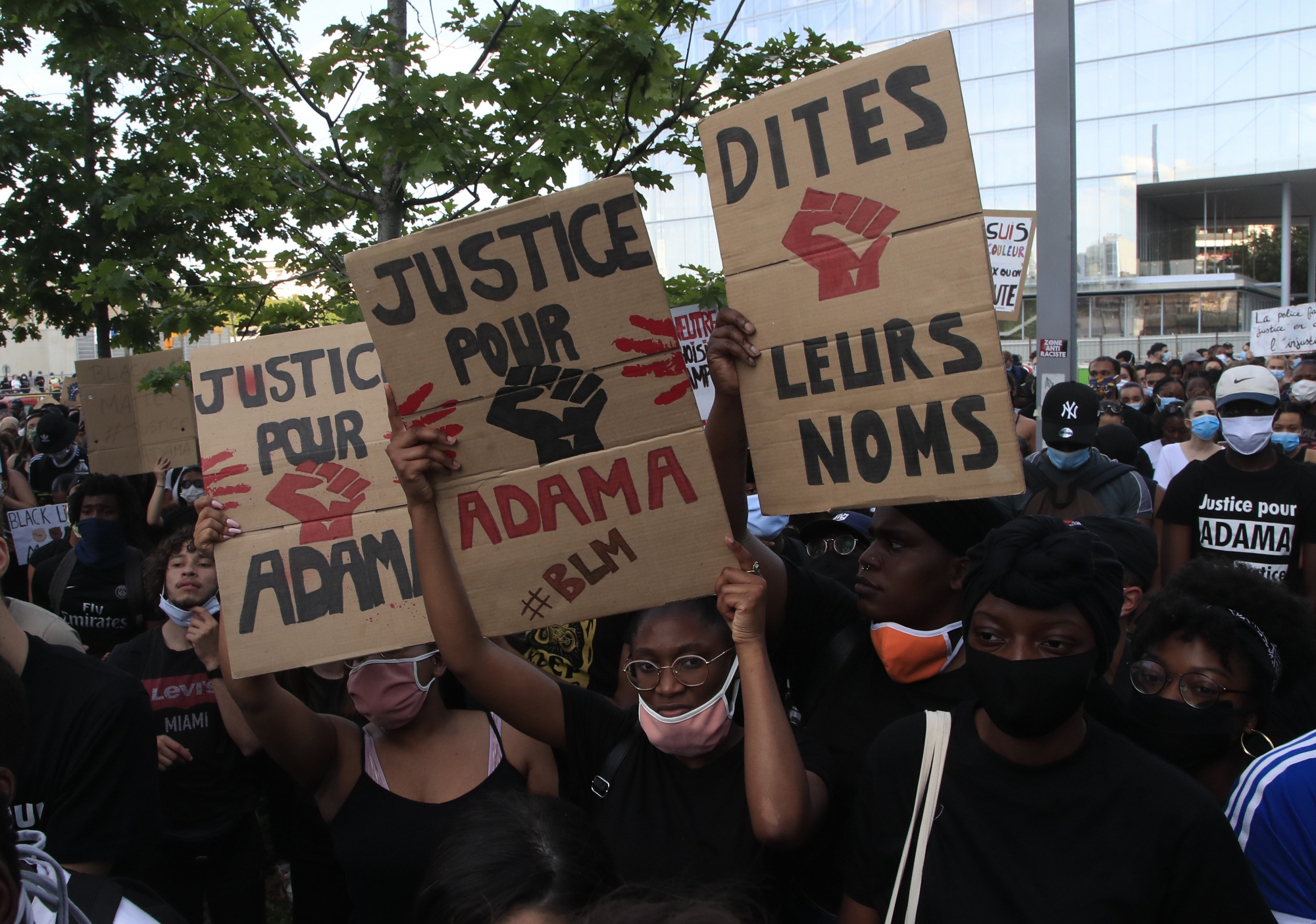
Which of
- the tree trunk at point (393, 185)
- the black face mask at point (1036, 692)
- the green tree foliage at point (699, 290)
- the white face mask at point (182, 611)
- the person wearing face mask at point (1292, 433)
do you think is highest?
the tree trunk at point (393, 185)

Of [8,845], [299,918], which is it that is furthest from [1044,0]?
[8,845]

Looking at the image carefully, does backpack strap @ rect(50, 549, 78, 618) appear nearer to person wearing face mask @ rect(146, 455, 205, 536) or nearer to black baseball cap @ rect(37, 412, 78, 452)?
person wearing face mask @ rect(146, 455, 205, 536)

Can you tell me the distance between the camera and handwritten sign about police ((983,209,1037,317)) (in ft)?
24.8

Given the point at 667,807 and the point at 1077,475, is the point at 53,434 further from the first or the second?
the point at 667,807

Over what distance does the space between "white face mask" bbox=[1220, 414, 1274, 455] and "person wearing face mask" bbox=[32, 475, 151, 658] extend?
211 inches

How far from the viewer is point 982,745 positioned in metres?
1.91

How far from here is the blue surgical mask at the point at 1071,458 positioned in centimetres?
523

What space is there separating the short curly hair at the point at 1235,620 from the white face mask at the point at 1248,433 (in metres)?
2.51

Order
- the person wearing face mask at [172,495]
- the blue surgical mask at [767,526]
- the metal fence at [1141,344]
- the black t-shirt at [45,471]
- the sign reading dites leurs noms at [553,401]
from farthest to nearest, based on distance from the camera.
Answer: the metal fence at [1141,344] < the black t-shirt at [45,471] < the person wearing face mask at [172,495] < the blue surgical mask at [767,526] < the sign reading dites leurs noms at [553,401]

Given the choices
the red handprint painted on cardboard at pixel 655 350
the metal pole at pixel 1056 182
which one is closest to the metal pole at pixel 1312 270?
the metal pole at pixel 1056 182

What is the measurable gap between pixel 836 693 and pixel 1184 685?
2.65ft

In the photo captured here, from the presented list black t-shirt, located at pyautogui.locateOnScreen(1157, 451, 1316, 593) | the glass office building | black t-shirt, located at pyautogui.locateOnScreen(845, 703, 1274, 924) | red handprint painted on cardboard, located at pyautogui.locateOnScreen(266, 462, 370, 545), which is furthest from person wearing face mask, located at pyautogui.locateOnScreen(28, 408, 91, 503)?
the glass office building

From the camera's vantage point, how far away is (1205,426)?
673 centimetres

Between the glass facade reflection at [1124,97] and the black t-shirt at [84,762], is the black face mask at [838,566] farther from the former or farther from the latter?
the glass facade reflection at [1124,97]
